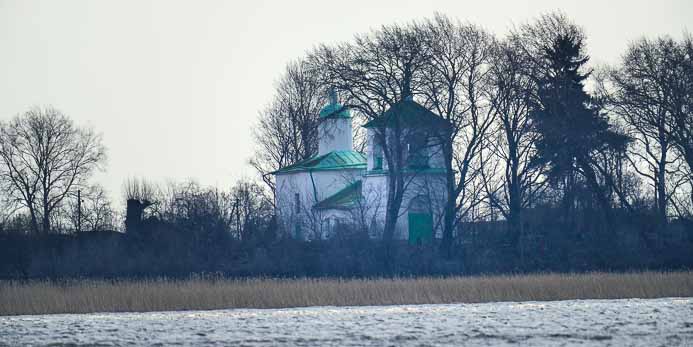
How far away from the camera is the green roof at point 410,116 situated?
2046 inches

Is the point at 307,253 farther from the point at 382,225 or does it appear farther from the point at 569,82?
the point at 569,82

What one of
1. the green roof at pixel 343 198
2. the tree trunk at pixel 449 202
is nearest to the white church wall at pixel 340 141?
the green roof at pixel 343 198

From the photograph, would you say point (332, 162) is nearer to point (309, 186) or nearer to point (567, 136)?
point (309, 186)

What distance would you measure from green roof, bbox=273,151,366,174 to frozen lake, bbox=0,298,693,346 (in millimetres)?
34039

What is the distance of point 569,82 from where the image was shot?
2115 inches

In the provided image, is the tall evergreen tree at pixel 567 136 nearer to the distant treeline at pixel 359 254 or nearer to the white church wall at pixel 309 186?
the distant treeline at pixel 359 254

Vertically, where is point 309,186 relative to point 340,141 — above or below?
below

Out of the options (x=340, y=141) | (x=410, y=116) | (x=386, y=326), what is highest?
(x=340, y=141)

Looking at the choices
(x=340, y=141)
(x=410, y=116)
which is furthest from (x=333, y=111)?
(x=340, y=141)

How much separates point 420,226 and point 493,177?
6.63 meters

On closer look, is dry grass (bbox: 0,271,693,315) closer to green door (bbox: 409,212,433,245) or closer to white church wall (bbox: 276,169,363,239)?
green door (bbox: 409,212,433,245)

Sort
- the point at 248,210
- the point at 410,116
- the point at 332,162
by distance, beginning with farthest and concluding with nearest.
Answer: the point at 332,162 → the point at 248,210 → the point at 410,116

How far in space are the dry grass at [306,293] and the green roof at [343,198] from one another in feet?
80.7

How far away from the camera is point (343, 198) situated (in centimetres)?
6500
